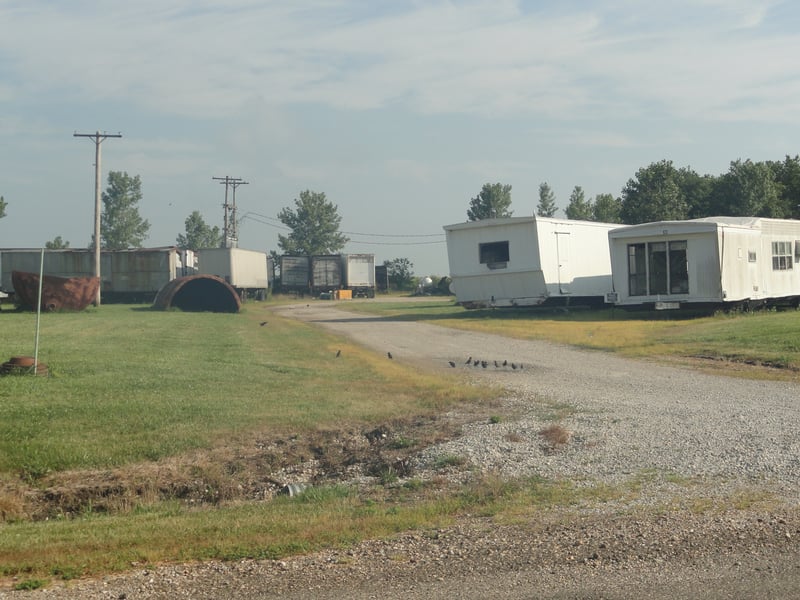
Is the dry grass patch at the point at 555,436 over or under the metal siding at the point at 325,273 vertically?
under

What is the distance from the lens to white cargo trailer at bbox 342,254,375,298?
6706 centimetres

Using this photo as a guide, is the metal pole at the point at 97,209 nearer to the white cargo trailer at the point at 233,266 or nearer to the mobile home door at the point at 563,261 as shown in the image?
the white cargo trailer at the point at 233,266

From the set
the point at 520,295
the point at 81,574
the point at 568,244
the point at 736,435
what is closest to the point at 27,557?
the point at 81,574

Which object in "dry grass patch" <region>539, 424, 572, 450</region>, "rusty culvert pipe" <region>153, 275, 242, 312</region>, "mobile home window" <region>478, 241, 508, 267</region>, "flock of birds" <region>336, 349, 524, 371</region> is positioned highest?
"mobile home window" <region>478, 241, 508, 267</region>

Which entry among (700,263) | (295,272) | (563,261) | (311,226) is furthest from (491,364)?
(311,226)

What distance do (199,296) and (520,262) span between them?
58.3 ft

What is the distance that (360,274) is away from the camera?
2662 inches

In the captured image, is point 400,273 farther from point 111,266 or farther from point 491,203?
point 111,266

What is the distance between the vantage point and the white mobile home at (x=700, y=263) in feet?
86.0

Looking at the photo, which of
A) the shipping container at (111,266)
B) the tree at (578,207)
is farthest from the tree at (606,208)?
the shipping container at (111,266)

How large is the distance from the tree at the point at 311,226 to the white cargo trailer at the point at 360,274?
3209 cm

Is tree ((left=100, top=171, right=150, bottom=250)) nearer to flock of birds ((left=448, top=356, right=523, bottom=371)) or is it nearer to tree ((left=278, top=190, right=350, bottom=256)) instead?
tree ((left=278, top=190, right=350, bottom=256))

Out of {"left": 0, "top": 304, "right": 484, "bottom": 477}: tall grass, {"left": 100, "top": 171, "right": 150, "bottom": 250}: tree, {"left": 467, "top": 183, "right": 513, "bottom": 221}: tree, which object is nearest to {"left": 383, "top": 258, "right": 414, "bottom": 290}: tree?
{"left": 467, "top": 183, "right": 513, "bottom": 221}: tree

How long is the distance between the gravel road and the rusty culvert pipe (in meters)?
29.8
